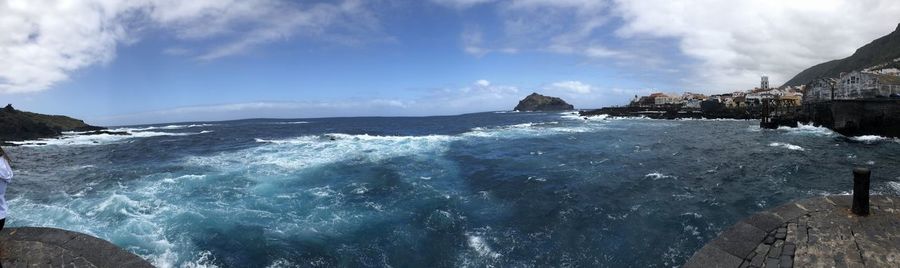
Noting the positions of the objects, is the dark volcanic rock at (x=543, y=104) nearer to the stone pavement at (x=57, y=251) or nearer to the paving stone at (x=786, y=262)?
the paving stone at (x=786, y=262)

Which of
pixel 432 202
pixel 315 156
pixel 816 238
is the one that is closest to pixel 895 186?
pixel 816 238

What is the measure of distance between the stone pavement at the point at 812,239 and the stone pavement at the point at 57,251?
→ 889cm

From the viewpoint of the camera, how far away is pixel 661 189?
13883 mm

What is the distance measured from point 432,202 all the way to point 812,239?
28.5ft

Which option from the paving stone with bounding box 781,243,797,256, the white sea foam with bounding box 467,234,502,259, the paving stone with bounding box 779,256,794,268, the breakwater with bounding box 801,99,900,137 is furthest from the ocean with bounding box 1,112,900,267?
the breakwater with bounding box 801,99,900,137

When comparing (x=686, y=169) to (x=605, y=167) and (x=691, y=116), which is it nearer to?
(x=605, y=167)

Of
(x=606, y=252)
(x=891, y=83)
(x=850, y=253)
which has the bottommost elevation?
(x=606, y=252)

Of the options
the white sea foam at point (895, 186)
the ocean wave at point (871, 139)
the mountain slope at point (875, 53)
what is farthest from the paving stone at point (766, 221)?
the mountain slope at point (875, 53)

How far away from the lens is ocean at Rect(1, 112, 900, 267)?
9.04 metres

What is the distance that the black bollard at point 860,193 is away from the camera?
7.26m

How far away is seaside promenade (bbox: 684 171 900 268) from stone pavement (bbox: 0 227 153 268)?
8.88m

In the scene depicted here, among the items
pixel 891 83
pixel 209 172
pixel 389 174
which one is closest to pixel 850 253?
pixel 389 174

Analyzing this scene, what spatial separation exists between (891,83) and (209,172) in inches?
2362

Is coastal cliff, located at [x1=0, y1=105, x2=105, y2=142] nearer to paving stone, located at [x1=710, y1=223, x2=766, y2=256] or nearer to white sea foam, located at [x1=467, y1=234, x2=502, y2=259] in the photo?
white sea foam, located at [x1=467, y1=234, x2=502, y2=259]
